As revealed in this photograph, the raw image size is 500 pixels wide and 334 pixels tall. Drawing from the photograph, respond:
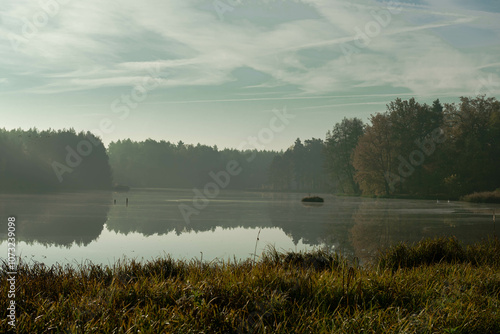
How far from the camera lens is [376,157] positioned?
74500 millimetres

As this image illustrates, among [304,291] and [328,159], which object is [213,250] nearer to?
[304,291]

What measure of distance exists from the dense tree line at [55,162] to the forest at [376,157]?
0.73 ft

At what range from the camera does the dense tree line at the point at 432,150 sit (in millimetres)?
65812

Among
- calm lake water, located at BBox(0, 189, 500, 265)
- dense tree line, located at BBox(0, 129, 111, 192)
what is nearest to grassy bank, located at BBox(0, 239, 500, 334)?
calm lake water, located at BBox(0, 189, 500, 265)

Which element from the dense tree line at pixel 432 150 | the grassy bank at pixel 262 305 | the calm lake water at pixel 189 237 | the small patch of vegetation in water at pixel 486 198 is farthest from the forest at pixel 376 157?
the grassy bank at pixel 262 305

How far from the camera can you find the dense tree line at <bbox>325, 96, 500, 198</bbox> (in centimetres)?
6581

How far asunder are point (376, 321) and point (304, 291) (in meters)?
1.31

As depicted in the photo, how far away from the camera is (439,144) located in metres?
71.9

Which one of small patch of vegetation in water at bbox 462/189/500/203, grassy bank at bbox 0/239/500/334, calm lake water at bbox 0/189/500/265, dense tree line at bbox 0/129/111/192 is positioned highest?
dense tree line at bbox 0/129/111/192

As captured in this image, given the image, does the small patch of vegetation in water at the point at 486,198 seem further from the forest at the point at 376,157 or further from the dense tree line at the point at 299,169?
the dense tree line at the point at 299,169

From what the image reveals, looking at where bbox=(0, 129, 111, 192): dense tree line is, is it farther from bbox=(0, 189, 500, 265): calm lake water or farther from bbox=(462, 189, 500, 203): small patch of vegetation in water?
bbox=(462, 189, 500, 203): small patch of vegetation in water

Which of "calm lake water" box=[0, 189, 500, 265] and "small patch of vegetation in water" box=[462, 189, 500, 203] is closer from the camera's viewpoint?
"calm lake water" box=[0, 189, 500, 265]
